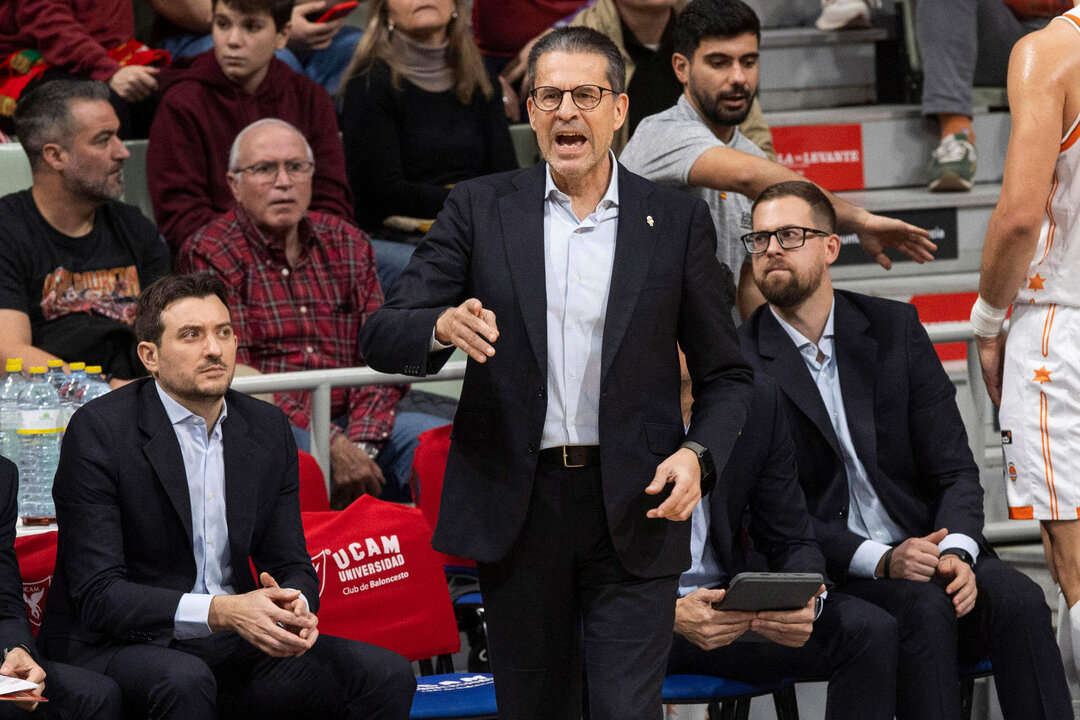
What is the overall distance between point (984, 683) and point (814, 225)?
4.35 feet

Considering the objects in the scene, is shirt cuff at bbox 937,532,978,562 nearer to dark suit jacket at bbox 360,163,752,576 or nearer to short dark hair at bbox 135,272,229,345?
dark suit jacket at bbox 360,163,752,576

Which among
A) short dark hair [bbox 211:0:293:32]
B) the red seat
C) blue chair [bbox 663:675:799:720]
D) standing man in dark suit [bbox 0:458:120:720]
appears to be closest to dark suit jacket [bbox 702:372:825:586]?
blue chair [bbox 663:675:799:720]

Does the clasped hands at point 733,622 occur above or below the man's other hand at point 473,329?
below

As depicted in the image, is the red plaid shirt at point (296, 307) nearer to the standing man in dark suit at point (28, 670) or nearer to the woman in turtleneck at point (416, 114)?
the woman in turtleneck at point (416, 114)

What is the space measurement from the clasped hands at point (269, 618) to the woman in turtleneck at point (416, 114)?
247 centimetres

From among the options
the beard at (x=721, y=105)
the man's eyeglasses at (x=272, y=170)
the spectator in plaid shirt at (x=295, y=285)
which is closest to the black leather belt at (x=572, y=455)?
the spectator in plaid shirt at (x=295, y=285)

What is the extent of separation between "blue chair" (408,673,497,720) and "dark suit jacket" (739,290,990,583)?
929 millimetres

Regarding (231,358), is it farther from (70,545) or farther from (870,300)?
(870,300)

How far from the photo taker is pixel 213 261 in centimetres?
437

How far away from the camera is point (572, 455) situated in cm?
232

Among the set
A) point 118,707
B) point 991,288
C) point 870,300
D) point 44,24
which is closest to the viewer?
point 118,707

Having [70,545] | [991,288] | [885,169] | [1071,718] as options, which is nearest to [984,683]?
[1071,718]

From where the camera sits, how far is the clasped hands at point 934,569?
324cm

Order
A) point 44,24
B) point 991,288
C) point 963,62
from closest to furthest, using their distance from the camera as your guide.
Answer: point 991,288 → point 44,24 → point 963,62
